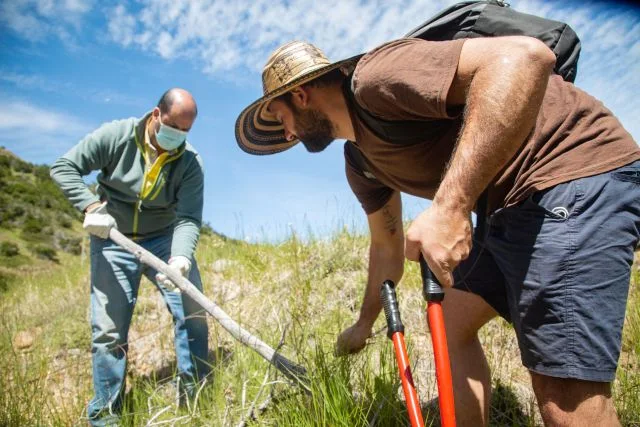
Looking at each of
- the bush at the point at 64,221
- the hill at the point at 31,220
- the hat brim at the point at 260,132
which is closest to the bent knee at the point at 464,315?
the hat brim at the point at 260,132

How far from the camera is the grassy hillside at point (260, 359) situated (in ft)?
6.52

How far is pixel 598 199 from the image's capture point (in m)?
1.32

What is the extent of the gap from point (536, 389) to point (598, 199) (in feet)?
2.07

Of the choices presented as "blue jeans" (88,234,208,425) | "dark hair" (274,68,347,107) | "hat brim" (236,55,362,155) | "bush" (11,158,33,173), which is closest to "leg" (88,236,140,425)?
"blue jeans" (88,234,208,425)

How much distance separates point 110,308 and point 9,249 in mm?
26377

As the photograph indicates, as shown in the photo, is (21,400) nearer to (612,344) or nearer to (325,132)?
(325,132)

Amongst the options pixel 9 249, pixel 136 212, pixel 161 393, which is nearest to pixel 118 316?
pixel 161 393

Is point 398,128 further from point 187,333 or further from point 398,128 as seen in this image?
point 187,333

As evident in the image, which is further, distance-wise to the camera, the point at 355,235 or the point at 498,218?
the point at 355,235

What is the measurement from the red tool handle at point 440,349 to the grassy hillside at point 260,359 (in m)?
0.71

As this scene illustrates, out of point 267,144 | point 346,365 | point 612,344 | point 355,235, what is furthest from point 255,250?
point 612,344

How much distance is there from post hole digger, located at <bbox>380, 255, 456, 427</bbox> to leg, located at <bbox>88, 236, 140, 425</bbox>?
2.71 metres

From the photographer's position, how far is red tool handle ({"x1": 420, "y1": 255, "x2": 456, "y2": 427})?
1.09 meters

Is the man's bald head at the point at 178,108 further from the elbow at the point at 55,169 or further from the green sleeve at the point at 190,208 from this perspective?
the elbow at the point at 55,169
